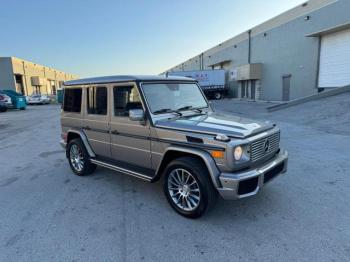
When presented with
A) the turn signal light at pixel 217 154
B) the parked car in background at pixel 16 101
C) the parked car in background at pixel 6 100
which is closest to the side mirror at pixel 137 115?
the turn signal light at pixel 217 154

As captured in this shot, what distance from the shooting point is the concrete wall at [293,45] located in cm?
1842

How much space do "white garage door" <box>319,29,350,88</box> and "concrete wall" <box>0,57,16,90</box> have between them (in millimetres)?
42226

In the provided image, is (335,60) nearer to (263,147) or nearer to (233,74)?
(233,74)

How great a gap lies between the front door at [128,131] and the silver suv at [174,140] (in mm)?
16

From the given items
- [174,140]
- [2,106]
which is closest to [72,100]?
[174,140]

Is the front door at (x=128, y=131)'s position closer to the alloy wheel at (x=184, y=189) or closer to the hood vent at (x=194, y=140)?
the alloy wheel at (x=184, y=189)

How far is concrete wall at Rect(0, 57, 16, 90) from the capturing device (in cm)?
3891

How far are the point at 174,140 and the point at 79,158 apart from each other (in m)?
2.77

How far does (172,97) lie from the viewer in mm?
4336

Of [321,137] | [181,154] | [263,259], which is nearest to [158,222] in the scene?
[181,154]

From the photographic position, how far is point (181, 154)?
3641mm

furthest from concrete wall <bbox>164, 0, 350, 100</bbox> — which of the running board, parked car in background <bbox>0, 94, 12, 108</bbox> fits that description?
parked car in background <bbox>0, 94, 12, 108</bbox>

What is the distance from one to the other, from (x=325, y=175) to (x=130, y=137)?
12.6ft

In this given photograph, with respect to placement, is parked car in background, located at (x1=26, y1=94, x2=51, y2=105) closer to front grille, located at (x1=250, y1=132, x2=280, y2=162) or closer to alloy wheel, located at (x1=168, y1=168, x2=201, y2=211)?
→ alloy wheel, located at (x1=168, y1=168, x2=201, y2=211)
